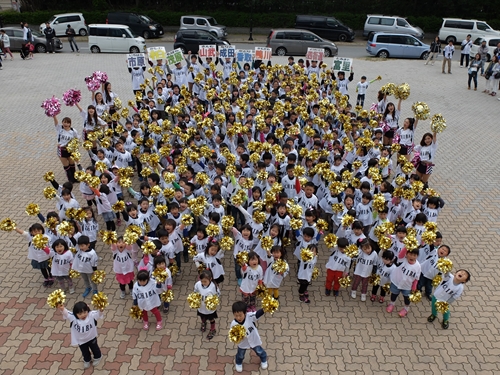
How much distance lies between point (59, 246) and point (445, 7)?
3884 cm

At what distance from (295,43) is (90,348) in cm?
2422

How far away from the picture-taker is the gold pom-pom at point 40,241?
6.95 metres

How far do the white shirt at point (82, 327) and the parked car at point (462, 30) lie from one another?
33269 millimetres

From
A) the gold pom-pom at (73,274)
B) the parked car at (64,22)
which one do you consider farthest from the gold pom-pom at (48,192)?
the parked car at (64,22)

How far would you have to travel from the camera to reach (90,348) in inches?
250

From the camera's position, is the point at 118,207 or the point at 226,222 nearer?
the point at 226,222

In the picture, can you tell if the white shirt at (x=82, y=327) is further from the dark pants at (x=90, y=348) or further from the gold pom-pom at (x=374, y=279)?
the gold pom-pom at (x=374, y=279)

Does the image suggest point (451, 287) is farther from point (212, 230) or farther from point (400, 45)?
point (400, 45)

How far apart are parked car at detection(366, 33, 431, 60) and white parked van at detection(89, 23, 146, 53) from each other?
49.7 feet

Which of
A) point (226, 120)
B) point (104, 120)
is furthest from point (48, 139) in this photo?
point (226, 120)

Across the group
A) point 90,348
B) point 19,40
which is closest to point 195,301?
point 90,348

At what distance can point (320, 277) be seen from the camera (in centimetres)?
834

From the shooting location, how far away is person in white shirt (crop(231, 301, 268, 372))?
5797 mm

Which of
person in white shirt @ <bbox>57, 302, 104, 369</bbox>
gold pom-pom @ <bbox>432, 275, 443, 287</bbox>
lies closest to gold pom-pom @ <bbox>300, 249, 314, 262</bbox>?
gold pom-pom @ <bbox>432, 275, 443, 287</bbox>
